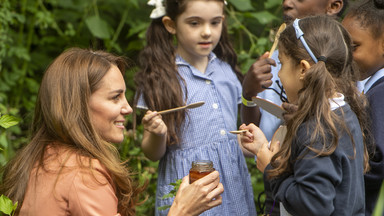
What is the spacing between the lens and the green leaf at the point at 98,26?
14.0 feet

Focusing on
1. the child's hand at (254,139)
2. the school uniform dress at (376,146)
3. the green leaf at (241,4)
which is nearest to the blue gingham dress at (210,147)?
the child's hand at (254,139)

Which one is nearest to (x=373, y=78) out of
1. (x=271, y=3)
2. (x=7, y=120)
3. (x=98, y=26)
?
(x=7, y=120)

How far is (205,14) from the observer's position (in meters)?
2.72

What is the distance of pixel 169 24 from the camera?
288 cm

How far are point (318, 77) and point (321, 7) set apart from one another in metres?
0.92

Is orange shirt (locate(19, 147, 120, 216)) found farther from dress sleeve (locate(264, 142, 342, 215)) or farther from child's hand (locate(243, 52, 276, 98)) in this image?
child's hand (locate(243, 52, 276, 98))

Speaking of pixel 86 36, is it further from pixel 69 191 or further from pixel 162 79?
pixel 69 191

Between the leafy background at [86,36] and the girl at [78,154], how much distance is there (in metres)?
1.69

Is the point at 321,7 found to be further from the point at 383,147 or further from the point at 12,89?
the point at 12,89

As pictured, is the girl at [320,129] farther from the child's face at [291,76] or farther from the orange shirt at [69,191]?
the orange shirt at [69,191]

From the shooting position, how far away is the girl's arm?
2434 mm

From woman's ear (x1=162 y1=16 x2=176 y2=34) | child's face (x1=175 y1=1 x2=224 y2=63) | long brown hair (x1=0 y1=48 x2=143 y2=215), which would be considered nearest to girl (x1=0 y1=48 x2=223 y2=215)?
long brown hair (x1=0 y1=48 x2=143 y2=215)

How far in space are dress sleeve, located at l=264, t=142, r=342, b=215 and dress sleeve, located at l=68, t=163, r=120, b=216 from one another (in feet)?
2.00

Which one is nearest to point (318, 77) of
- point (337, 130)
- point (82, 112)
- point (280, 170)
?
point (337, 130)
